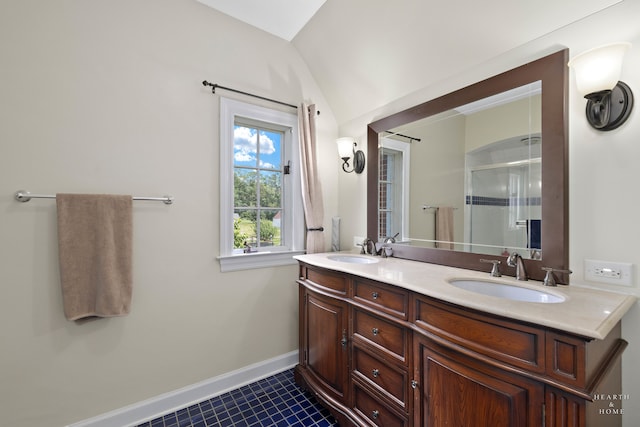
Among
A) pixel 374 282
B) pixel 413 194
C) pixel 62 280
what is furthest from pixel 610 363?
pixel 62 280

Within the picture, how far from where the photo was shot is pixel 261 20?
6.86 ft

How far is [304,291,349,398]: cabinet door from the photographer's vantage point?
5.38 ft

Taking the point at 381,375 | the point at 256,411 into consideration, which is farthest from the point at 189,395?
the point at 381,375

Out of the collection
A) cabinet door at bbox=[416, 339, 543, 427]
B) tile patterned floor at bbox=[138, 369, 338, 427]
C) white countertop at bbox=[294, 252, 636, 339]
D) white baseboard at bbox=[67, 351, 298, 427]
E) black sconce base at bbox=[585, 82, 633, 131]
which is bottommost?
tile patterned floor at bbox=[138, 369, 338, 427]

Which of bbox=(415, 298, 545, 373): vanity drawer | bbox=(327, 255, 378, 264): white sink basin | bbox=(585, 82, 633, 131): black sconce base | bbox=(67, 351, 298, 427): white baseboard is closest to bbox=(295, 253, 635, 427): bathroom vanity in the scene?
Answer: bbox=(415, 298, 545, 373): vanity drawer

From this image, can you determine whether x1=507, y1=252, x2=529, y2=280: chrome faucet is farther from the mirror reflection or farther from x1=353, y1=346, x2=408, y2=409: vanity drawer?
x1=353, y1=346, x2=408, y2=409: vanity drawer

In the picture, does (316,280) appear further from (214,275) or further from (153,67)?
(153,67)

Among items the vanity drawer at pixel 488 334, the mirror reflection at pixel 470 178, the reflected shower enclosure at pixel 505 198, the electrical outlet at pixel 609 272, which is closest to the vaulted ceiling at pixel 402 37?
the mirror reflection at pixel 470 178

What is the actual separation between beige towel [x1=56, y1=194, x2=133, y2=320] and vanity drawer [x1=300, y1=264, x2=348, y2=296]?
Result: 110 cm

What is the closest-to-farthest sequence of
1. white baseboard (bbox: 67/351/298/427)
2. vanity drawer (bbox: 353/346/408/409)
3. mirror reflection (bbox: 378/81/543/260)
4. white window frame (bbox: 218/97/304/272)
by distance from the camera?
vanity drawer (bbox: 353/346/408/409), mirror reflection (bbox: 378/81/543/260), white baseboard (bbox: 67/351/298/427), white window frame (bbox: 218/97/304/272)

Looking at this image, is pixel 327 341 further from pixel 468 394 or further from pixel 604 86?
pixel 604 86

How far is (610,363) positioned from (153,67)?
2674 millimetres

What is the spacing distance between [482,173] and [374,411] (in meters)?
1.47

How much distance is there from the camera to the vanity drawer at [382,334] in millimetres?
1309
